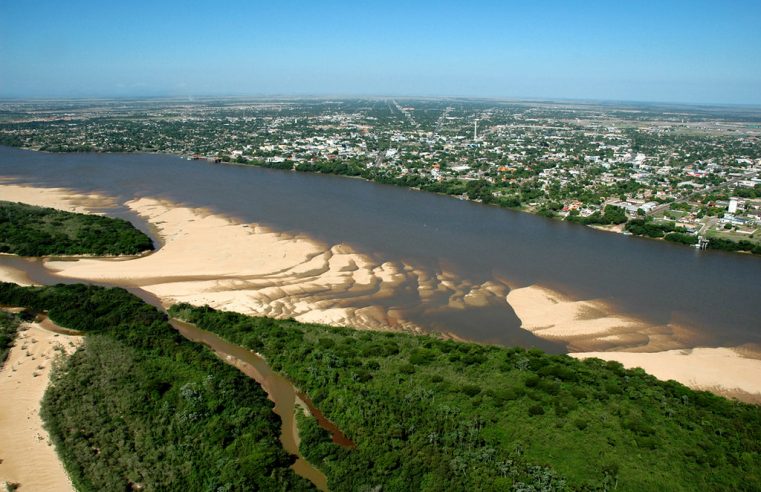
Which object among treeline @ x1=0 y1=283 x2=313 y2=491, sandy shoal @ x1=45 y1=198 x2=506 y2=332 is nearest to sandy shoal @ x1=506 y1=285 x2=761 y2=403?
sandy shoal @ x1=45 y1=198 x2=506 y2=332

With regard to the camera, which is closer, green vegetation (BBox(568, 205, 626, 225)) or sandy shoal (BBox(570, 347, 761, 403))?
sandy shoal (BBox(570, 347, 761, 403))

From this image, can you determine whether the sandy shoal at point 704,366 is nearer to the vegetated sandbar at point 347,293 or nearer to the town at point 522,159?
Answer: the vegetated sandbar at point 347,293

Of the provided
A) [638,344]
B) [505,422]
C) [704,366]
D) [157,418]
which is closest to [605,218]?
[638,344]

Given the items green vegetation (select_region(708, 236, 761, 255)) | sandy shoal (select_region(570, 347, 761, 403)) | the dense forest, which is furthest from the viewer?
green vegetation (select_region(708, 236, 761, 255))

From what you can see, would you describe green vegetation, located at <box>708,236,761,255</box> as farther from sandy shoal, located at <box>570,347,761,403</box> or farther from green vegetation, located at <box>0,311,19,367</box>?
green vegetation, located at <box>0,311,19,367</box>

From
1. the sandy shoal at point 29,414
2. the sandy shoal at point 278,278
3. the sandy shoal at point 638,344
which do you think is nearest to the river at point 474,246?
the sandy shoal at point 638,344

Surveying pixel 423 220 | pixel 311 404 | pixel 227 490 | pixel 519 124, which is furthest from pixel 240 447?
pixel 519 124
